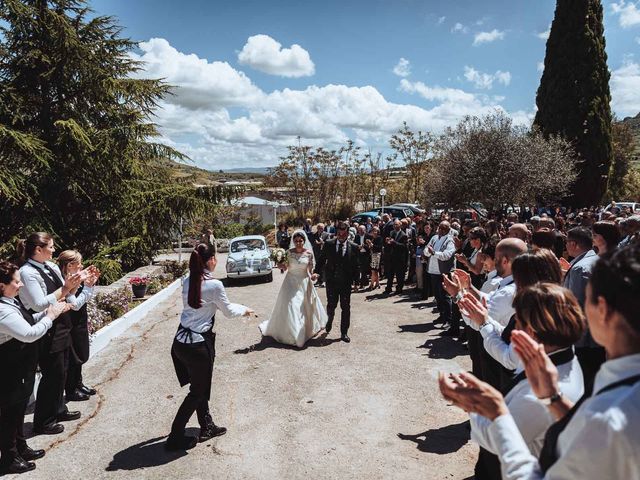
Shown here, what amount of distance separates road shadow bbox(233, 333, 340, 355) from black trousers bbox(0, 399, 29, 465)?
12.8 feet

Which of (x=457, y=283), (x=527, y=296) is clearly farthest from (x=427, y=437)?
(x=527, y=296)

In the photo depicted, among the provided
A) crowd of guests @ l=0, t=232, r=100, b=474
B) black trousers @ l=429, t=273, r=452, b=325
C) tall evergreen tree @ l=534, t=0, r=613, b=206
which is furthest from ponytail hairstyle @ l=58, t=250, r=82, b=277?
tall evergreen tree @ l=534, t=0, r=613, b=206

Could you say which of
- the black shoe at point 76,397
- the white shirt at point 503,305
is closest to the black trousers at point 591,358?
the white shirt at point 503,305

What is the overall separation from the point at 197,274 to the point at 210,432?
177 cm

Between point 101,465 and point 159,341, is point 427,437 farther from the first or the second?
point 159,341

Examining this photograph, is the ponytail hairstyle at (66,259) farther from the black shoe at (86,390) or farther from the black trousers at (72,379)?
the black shoe at (86,390)

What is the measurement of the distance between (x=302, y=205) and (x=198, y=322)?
104ft

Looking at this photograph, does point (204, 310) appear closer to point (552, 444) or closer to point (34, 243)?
point (34, 243)

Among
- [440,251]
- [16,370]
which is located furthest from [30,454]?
[440,251]

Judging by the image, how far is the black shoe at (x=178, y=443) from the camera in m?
4.70

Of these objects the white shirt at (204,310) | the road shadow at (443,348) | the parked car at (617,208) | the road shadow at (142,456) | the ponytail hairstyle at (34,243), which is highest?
the parked car at (617,208)

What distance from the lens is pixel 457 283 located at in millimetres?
4266

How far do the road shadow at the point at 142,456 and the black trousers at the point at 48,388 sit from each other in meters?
1.08

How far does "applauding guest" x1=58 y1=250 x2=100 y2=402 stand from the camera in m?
5.55
